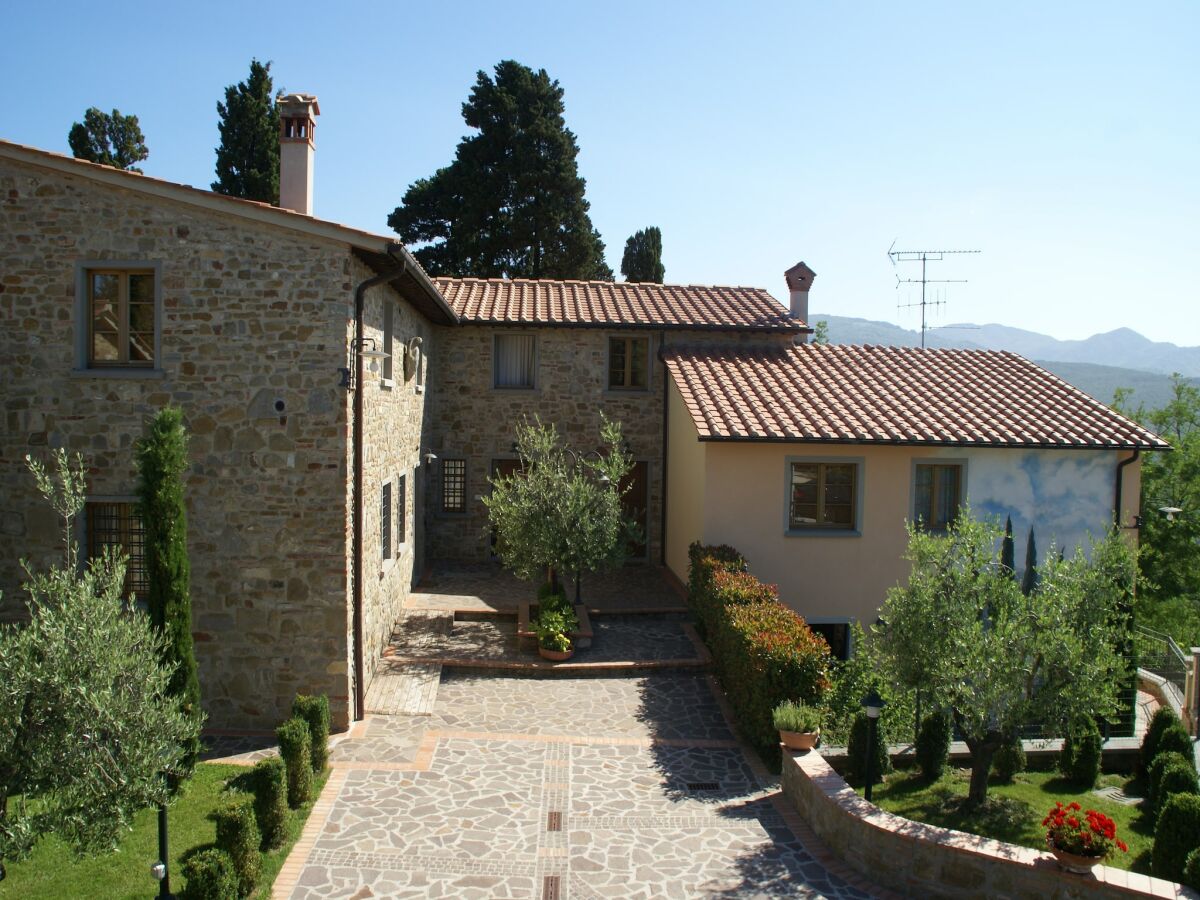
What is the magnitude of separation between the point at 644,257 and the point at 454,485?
19400 mm

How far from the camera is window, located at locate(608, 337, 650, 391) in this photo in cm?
1959

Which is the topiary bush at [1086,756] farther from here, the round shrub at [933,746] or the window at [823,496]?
the window at [823,496]

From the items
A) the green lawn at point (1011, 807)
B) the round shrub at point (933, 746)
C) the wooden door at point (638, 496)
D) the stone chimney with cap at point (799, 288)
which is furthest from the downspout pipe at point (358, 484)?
the stone chimney with cap at point (799, 288)

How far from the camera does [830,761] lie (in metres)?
10.0

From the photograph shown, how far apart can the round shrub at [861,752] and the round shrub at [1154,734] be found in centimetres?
415

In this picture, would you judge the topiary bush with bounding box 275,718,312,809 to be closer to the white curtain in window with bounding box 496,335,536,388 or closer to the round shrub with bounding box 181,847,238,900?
the round shrub with bounding box 181,847,238,900

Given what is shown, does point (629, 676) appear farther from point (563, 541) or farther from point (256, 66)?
point (256, 66)

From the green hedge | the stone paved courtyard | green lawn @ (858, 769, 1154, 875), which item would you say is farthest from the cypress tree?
green lawn @ (858, 769, 1154, 875)

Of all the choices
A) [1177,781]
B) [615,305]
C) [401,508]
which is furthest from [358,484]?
[1177,781]

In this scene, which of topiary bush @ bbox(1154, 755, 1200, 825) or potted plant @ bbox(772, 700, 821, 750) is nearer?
potted plant @ bbox(772, 700, 821, 750)

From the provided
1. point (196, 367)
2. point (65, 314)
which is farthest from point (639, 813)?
point (65, 314)

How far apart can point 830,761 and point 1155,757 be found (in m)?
4.55

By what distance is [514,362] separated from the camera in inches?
771

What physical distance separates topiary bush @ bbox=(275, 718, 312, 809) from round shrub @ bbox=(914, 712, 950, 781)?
24.1 ft
